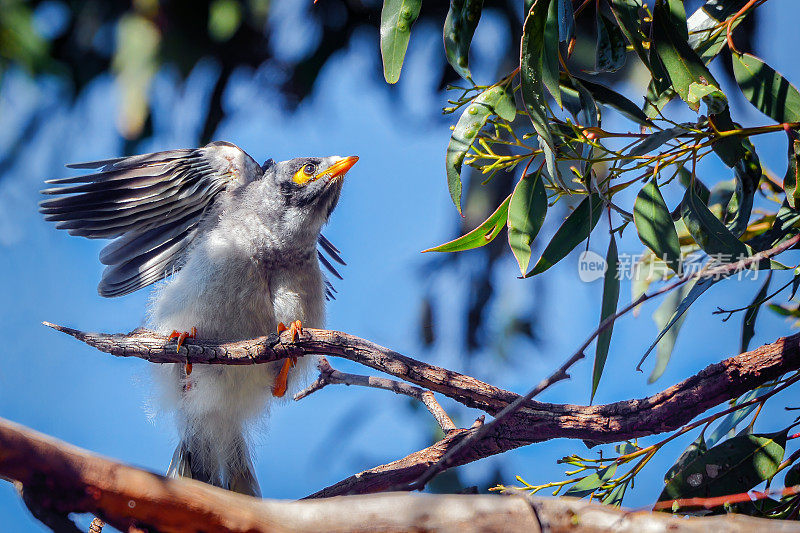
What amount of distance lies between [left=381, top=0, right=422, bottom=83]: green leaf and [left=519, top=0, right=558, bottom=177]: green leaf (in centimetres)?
18

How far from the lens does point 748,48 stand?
1755 millimetres

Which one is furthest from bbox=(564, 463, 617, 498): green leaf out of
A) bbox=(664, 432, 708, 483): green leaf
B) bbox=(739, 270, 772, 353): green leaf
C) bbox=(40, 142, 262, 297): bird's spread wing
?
bbox=(40, 142, 262, 297): bird's spread wing

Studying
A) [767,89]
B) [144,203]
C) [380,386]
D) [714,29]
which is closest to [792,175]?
[767,89]

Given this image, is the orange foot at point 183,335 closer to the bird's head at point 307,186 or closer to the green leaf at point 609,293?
the bird's head at point 307,186

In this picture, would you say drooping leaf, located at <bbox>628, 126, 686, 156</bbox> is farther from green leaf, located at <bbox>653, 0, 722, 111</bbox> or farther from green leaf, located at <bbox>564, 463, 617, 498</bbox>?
green leaf, located at <bbox>564, 463, 617, 498</bbox>

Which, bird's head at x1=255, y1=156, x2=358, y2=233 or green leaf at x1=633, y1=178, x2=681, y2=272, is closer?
green leaf at x1=633, y1=178, x2=681, y2=272

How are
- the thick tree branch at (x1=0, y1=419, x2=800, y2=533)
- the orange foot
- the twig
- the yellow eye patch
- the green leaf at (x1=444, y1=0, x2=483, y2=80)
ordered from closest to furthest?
the thick tree branch at (x1=0, y1=419, x2=800, y2=533)
the green leaf at (x1=444, y1=0, x2=483, y2=80)
the orange foot
the twig
the yellow eye patch

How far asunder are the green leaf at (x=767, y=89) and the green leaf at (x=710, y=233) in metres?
0.17

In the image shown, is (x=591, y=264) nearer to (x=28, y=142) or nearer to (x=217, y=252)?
(x=217, y=252)

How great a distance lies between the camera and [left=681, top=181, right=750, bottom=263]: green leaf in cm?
95

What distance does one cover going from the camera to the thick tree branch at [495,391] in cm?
94

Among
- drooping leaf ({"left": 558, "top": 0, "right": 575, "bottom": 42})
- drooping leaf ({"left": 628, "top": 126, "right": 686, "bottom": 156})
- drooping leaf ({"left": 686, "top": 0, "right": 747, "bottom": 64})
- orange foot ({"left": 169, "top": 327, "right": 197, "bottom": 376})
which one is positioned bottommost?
drooping leaf ({"left": 628, "top": 126, "right": 686, "bottom": 156})

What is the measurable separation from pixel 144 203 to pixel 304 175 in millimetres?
340

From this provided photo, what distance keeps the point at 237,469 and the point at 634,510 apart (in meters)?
1.10
